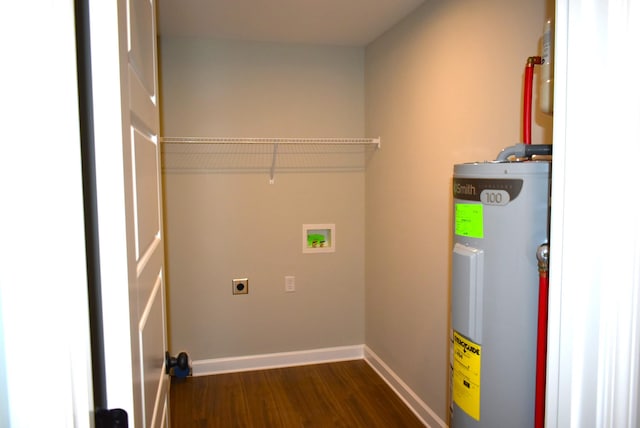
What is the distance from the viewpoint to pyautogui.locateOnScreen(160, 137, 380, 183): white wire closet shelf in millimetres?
3184

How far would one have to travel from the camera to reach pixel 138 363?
0.79 m

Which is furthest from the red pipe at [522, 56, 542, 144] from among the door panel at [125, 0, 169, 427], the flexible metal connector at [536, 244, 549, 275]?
the door panel at [125, 0, 169, 427]

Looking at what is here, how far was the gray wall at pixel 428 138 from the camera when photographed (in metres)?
1.95

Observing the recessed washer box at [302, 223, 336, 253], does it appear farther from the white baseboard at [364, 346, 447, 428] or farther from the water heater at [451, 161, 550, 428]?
the water heater at [451, 161, 550, 428]

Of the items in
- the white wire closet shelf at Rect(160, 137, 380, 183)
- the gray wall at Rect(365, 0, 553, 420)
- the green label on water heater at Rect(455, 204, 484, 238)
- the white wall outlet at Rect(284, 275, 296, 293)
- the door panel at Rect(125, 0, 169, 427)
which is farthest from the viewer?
the white wall outlet at Rect(284, 275, 296, 293)

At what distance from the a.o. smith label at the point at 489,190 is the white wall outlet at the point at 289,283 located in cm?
228

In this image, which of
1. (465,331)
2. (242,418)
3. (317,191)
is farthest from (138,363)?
(317,191)

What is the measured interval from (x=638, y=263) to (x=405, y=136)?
217 centimetres

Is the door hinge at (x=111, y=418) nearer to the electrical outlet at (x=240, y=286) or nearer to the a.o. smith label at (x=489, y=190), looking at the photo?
the a.o. smith label at (x=489, y=190)

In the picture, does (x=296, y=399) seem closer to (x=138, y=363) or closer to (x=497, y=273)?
(x=497, y=273)

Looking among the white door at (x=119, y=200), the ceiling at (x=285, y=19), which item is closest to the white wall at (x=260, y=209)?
the ceiling at (x=285, y=19)

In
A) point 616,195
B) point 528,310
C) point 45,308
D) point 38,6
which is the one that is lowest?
point 528,310

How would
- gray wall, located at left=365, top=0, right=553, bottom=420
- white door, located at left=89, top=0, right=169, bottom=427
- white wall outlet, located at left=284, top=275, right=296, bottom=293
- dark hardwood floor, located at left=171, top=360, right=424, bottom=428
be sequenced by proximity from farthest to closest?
white wall outlet, located at left=284, top=275, right=296, bottom=293, dark hardwood floor, located at left=171, top=360, right=424, bottom=428, gray wall, located at left=365, top=0, right=553, bottom=420, white door, located at left=89, top=0, right=169, bottom=427

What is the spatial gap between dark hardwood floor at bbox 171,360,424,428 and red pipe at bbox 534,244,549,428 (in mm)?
1673
